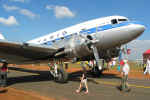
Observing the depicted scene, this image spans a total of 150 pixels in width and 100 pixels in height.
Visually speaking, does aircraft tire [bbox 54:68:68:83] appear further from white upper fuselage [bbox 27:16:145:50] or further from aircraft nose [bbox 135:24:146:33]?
aircraft nose [bbox 135:24:146:33]

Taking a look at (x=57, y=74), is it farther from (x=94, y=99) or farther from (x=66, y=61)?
(x=94, y=99)

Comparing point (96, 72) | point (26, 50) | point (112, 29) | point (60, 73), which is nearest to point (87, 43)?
point (112, 29)

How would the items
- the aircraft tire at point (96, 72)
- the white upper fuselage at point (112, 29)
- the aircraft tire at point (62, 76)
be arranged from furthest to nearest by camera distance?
the aircraft tire at point (96, 72), the aircraft tire at point (62, 76), the white upper fuselage at point (112, 29)

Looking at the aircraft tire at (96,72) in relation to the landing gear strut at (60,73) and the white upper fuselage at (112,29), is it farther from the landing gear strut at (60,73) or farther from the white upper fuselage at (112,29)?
the white upper fuselage at (112,29)

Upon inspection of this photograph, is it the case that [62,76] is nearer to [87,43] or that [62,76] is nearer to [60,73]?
[60,73]

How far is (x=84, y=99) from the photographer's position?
273 inches

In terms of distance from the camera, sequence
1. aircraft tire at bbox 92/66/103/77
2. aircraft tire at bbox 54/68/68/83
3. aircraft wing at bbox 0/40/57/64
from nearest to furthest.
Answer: aircraft wing at bbox 0/40/57/64 → aircraft tire at bbox 54/68/68/83 → aircraft tire at bbox 92/66/103/77

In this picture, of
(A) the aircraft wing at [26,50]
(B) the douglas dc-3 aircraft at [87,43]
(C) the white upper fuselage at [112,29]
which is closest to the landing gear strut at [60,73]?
(B) the douglas dc-3 aircraft at [87,43]

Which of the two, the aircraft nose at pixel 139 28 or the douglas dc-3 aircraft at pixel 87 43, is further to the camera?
the douglas dc-3 aircraft at pixel 87 43

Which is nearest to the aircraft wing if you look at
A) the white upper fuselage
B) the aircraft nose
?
the white upper fuselage

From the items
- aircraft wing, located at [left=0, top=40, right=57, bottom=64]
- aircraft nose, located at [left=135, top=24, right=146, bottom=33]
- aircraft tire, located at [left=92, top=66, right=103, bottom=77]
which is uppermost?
aircraft nose, located at [left=135, top=24, right=146, bottom=33]

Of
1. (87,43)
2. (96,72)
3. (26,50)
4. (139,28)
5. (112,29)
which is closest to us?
(139,28)

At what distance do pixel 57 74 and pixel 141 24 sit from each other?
22.4ft

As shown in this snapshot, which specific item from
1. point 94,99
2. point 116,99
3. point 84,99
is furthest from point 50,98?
point 116,99
